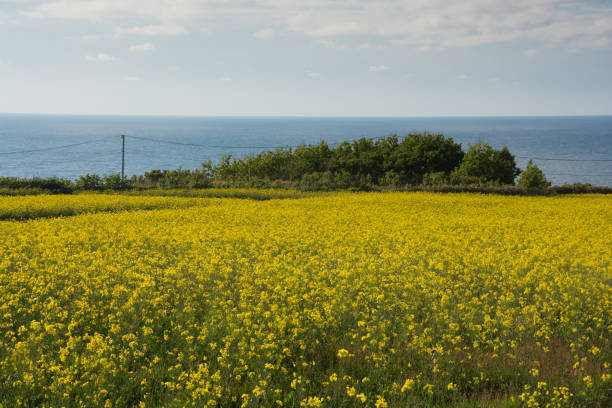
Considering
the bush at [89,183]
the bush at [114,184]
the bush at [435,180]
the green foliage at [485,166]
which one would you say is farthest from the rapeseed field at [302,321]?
the green foliage at [485,166]

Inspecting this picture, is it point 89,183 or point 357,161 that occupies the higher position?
point 357,161

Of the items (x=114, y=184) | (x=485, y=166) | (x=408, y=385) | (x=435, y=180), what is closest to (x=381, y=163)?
(x=435, y=180)

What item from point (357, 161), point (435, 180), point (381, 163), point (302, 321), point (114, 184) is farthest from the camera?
point (381, 163)

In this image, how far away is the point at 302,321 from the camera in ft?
25.1

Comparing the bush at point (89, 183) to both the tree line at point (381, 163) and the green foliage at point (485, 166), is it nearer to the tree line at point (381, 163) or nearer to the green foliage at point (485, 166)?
the tree line at point (381, 163)

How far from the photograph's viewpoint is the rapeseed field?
230 inches

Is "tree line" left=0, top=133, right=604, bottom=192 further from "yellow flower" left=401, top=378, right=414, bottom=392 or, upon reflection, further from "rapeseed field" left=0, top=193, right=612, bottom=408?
"yellow flower" left=401, top=378, right=414, bottom=392

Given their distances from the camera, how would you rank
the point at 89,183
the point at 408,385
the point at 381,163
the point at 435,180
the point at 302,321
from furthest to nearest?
the point at 381,163
the point at 435,180
the point at 89,183
the point at 302,321
the point at 408,385

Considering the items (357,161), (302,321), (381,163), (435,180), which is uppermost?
(357,161)

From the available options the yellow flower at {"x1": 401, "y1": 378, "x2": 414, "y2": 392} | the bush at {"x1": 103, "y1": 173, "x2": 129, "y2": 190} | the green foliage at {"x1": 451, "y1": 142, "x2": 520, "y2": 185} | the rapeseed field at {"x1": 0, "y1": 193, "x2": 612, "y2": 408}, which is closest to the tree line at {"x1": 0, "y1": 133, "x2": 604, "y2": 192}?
the green foliage at {"x1": 451, "y1": 142, "x2": 520, "y2": 185}

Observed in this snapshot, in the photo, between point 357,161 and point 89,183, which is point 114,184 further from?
point 357,161

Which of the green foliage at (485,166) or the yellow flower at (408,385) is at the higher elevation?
the green foliage at (485,166)

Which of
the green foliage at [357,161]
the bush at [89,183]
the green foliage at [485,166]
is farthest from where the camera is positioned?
the green foliage at [485,166]

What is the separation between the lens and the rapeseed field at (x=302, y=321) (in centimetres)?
585
